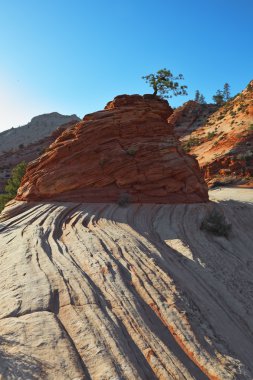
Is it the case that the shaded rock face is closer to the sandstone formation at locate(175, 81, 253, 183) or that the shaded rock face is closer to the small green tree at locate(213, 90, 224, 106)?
the sandstone formation at locate(175, 81, 253, 183)

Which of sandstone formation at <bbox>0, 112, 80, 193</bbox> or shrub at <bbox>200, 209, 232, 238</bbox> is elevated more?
sandstone formation at <bbox>0, 112, 80, 193</bbox>

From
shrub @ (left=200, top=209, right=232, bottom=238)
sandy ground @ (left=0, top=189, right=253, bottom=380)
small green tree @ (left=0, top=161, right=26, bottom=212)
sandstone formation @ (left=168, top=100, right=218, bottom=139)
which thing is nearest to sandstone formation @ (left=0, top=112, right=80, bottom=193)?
small green tree @ (left=0, top=161, right=26, bottom=212)

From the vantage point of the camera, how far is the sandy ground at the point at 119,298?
5.69 metres

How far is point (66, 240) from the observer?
11.8 m

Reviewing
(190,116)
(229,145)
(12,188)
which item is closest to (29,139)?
(190,116)

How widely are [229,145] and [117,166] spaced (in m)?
29.5

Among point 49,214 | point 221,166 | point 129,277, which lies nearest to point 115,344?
point 129,277

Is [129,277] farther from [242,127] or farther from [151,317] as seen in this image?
[242,127]

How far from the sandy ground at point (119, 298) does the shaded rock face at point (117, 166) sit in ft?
7.19

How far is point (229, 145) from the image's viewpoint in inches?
1695

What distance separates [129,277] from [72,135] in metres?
12.5

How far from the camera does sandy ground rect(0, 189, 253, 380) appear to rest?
5.69 metres

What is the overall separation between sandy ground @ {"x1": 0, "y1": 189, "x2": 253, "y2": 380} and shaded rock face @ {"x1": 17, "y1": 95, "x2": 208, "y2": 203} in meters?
2.19

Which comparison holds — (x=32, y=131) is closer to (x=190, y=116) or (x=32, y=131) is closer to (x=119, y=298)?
(x=190, y=116)
